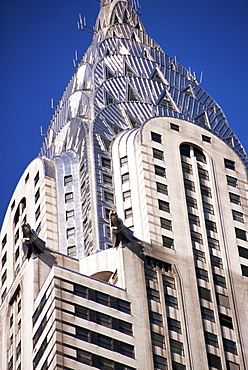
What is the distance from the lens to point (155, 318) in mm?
127125

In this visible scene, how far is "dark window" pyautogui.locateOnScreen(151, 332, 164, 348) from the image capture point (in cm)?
12450

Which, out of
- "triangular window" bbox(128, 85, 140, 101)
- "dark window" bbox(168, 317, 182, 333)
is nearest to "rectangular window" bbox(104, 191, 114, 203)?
"triangular window" bbox(128, 85, 140, 101)

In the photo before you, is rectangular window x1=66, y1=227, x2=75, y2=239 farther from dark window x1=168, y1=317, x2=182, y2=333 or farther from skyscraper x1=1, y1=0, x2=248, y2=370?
dark window x1=168, y1=317, x2=182, y2=333

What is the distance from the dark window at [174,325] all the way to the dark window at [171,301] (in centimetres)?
196

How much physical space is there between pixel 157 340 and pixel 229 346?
9.03 metres

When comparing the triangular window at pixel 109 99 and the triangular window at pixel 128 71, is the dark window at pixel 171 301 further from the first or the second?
the triangular window at pixel 128 71

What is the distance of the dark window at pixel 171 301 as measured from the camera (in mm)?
129750

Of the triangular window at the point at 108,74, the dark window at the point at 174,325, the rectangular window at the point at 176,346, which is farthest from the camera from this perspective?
the triangular window at the point at 108,74

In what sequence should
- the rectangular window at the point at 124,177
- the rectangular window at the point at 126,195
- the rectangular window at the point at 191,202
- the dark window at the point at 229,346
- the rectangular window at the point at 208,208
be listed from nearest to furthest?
the dark window at the point at 229,346, the rectangular window at the point at 191,202, the rectangular window at the point at 208,208, the rectangular window at the point at 126,195, the rectangular window at the point at 124,177

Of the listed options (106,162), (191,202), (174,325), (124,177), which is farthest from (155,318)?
(106,162)

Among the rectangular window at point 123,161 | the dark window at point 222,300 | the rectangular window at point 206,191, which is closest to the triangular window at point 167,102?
the rectangular window at point 123,161

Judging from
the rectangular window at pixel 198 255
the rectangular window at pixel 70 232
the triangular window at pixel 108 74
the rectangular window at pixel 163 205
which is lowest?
the rectangular window at pixel 198 255

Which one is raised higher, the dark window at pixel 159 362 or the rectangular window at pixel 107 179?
the rectangular window at pixel 107 179

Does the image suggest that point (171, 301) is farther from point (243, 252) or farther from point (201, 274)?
point (243, 252)
